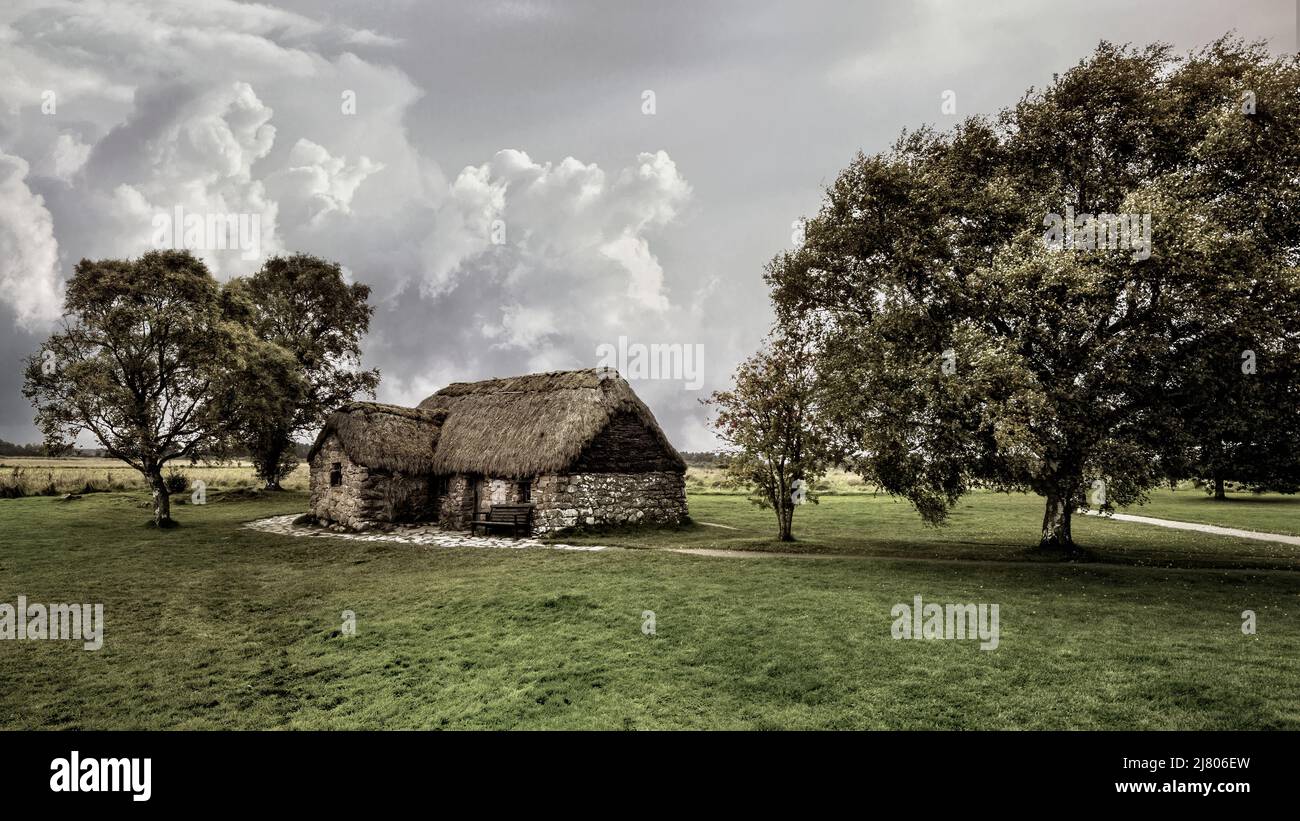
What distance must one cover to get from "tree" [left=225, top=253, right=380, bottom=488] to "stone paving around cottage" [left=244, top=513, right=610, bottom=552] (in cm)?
1094

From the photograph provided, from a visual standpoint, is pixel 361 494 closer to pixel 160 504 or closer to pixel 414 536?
pixel 414 536

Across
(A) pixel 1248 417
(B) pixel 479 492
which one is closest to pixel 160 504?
(B) pixel 479 492

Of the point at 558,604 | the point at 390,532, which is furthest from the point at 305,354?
the point at 558,604

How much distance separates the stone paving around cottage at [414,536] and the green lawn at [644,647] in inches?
136

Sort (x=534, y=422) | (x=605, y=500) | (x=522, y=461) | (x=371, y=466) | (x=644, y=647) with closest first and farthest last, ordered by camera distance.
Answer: (x=644, y=647) < (x=605, y=500) < (x=522, y=461) < (x=371, y=466) < (x=534, y=422)

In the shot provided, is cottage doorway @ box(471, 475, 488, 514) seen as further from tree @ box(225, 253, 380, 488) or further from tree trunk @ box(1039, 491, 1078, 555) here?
tree trunk @ box(1039, 491, 1078, 555)

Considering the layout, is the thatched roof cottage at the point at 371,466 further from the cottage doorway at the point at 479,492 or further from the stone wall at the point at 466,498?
the cottage doorway at the point at 479,492

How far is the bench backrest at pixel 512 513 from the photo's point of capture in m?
25.4

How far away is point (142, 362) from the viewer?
83.1 feet

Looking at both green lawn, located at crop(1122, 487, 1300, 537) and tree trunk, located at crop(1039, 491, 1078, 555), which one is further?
green lawn, located at crop(1122, 487, 1300, 537)

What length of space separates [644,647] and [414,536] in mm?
17413

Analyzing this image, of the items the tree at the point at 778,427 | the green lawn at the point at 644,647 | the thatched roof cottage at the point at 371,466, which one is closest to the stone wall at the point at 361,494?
the thatched roof cottage at the point at 371,466

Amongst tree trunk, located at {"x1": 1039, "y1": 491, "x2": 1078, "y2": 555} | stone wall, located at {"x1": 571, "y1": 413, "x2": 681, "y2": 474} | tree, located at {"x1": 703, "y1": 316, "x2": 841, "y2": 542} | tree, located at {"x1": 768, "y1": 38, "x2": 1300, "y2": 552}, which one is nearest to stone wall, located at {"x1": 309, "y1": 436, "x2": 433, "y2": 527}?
stone wall, located at {"x1": 571, "y1": 413, "x2": 681, "y2": 474}

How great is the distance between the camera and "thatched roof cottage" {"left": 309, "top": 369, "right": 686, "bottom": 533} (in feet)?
84.1
